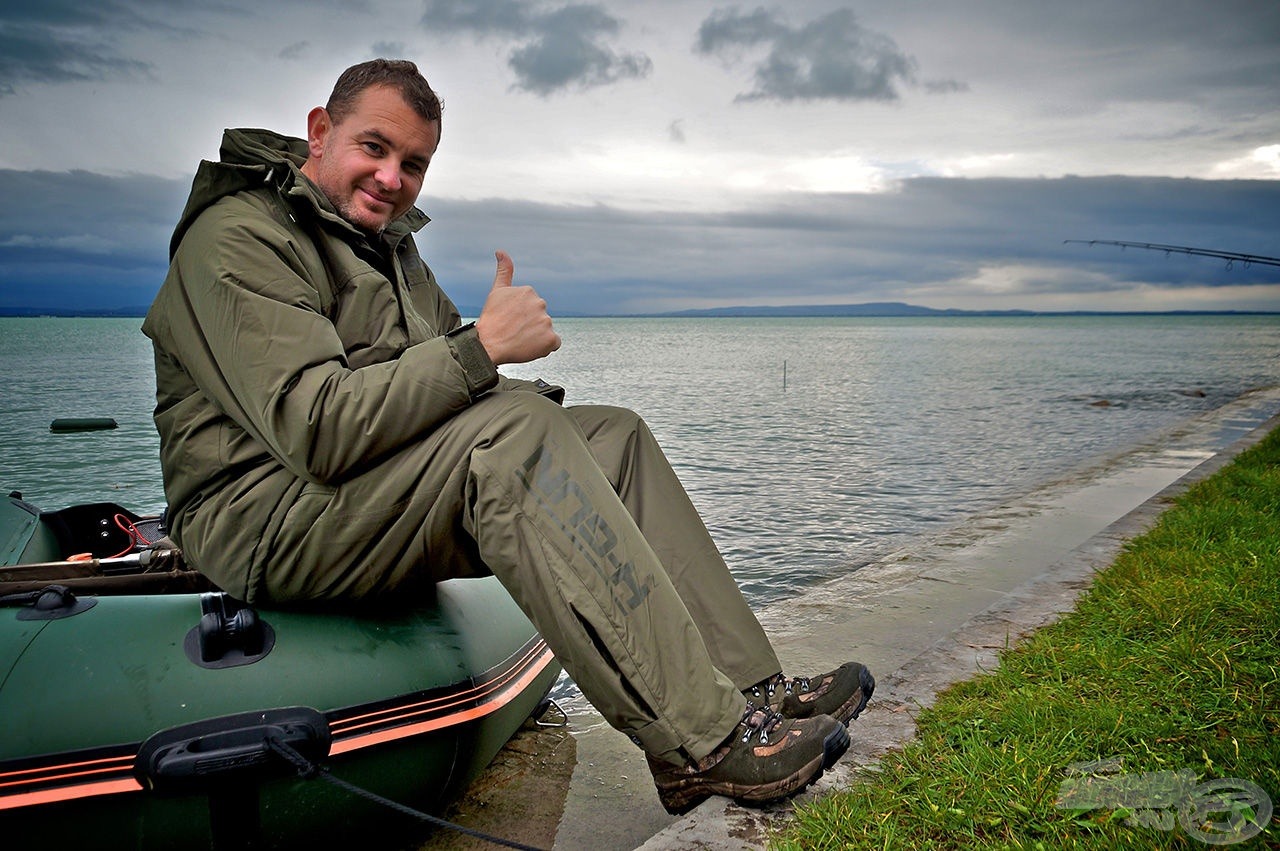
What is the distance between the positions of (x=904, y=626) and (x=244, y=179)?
3911mm

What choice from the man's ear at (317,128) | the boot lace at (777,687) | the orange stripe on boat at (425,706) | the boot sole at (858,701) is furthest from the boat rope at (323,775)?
the man's ear at (317,128)

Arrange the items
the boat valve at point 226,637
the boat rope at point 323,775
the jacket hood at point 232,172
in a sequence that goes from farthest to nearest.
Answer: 1. the jacket hood at point 232,172
2. the boat valve at point 226,637
3. the boat rope at point 323,775

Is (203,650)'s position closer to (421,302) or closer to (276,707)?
(276,707)

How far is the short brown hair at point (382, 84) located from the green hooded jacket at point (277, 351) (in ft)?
0.79

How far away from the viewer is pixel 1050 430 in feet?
56.2

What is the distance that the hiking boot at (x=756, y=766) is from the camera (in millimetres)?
2553

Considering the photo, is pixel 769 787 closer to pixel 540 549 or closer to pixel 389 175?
pixel 540 549

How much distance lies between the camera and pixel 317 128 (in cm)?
310

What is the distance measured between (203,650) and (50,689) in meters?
0.36

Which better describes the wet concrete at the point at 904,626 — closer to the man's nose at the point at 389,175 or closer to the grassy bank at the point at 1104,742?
the grassy bank at the point at 1104,742

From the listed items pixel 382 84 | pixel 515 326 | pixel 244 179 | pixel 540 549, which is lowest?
pixel 540 549

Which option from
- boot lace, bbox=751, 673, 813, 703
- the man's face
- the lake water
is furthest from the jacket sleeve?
the lake water

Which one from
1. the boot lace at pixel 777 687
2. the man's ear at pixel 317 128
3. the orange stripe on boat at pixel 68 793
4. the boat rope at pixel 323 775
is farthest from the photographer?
the man's ear at pixel 317 128

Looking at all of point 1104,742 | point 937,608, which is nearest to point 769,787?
point 1104,742
